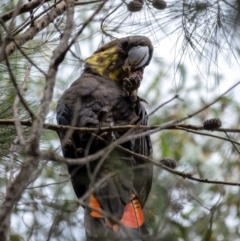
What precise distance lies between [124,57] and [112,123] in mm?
497

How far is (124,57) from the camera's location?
3068 millimetres

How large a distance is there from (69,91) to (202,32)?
816mm

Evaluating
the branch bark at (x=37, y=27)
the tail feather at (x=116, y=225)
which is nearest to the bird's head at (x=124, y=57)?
the branch bark at (x=37, y=27)

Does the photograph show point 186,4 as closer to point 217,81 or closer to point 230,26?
point 230,26

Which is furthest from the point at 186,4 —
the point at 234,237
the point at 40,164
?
the point at 234,237

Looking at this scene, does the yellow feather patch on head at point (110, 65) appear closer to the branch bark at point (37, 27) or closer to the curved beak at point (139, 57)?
the curved beak at point (139, 57)

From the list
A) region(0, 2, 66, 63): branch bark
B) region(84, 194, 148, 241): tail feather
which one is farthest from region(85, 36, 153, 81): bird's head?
region(84, 194, 148, 241): tail feather

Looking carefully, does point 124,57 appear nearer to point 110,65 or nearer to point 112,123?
point 110,65

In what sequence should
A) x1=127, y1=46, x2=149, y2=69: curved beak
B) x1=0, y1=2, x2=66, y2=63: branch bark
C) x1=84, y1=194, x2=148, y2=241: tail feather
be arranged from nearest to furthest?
x1=84, y1=194, x2=148, y2=241: tail feather
x1=0, y1=2, x2=66, y2=63: branch bark
x1=127, y1=46, x2=149, y2=69: curved beak

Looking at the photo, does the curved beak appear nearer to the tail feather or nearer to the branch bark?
the branch bark

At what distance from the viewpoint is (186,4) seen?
2.10 m

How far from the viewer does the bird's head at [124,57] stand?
2.97 metres

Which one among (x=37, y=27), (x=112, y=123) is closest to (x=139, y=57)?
(x=112, y=123)

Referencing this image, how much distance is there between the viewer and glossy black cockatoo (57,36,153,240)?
7.09ft
